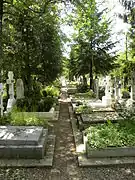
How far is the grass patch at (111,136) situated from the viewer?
5352mm

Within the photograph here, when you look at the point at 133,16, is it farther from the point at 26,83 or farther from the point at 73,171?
the point at 73,171

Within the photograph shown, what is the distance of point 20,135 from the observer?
18.8 feet

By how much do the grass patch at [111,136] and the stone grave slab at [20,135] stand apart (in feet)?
4.39

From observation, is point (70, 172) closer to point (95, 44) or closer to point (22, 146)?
point (22, 146)

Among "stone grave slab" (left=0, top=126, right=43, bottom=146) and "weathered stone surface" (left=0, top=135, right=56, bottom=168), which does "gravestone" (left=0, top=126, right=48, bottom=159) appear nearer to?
"stone grave slab" (left=0, top=126, right=43, bottom=146)

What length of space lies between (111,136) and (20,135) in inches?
89.5

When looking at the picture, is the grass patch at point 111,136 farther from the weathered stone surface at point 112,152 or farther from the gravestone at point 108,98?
the gravestone at point 108,98

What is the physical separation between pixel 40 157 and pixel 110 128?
2.10m

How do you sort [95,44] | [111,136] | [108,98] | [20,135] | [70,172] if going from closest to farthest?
[70,172], [111,136], [20,135], [108,98], [95,44]

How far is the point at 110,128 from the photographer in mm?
6203

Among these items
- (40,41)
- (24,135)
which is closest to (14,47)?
(40,41)

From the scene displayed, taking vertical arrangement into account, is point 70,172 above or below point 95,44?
below

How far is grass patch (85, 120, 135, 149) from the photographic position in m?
5.35

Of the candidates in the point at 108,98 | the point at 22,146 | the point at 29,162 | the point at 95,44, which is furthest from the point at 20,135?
the point at 95,44
